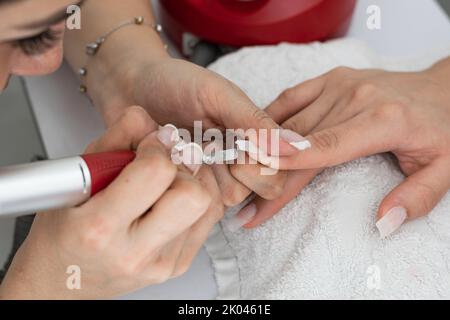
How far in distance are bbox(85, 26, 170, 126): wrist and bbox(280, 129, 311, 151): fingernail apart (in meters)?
0.20

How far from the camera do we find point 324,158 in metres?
0.65

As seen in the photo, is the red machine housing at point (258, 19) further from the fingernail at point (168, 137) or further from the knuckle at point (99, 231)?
the knuckle at point (99, 231)

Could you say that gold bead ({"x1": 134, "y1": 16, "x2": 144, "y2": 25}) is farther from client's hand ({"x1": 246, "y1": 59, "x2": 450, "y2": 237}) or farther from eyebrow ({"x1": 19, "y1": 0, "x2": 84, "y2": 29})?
eyebrow ({"x1": 19, "y1": 0, "x2": 84, "y2": 29})

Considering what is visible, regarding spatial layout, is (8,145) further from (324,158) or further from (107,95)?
(324,158)

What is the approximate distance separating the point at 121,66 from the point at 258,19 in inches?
7.2

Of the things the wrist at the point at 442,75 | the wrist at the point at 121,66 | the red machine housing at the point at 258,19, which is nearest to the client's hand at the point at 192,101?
the wrist at the point at 121,66

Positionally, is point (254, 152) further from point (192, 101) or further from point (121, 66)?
point (121, 66)

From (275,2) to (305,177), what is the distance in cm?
26

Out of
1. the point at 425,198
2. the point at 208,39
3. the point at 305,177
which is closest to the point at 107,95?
the point at 208,39

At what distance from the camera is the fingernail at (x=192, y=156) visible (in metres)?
0.59

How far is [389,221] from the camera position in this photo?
636 millimetres

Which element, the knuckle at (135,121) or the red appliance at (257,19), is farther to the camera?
the red appliance at (257,19)

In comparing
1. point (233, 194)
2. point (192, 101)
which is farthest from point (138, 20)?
point (233, 194)

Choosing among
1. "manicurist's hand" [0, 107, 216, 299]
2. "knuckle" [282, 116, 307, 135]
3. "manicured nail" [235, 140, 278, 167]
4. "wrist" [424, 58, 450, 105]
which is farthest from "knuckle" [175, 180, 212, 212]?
"wrist" [424, 58, 450, 105]
